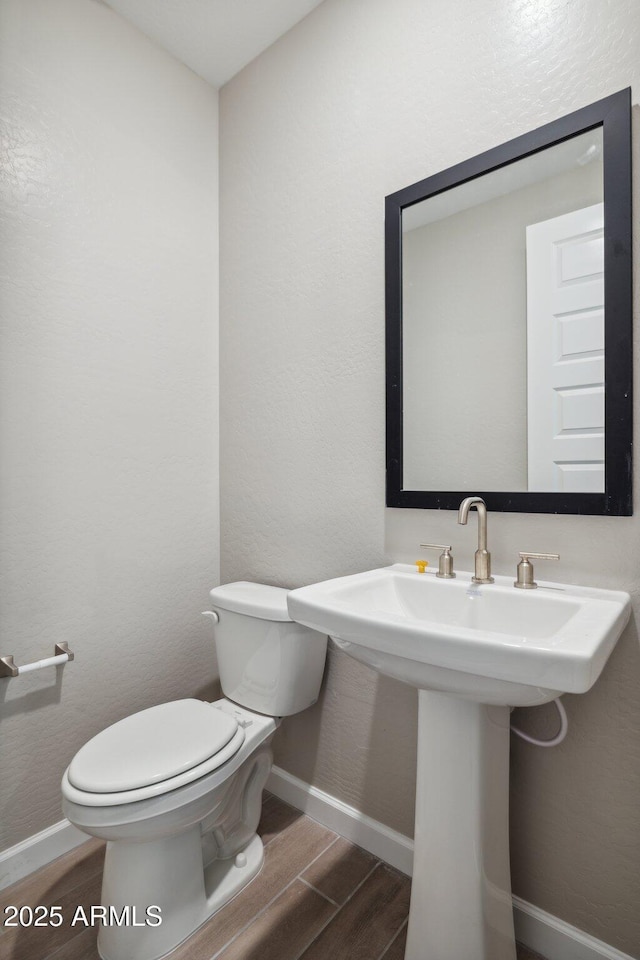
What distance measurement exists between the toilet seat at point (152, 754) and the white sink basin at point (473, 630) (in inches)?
18.5

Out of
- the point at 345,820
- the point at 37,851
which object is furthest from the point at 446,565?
the point at 37,851

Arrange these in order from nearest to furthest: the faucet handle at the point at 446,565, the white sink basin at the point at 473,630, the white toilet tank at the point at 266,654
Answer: the white sink basin at the point at 473,630 → the faucet handle at the point at 446,565 → the white toilet tank at the point at 266,654

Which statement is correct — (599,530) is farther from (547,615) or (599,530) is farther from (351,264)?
(351,264)

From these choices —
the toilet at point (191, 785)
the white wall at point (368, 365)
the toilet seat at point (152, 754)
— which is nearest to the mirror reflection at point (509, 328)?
the white wall at point (368, 365)

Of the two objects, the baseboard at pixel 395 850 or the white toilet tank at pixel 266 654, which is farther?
the white toilet tank at pixel 266 654

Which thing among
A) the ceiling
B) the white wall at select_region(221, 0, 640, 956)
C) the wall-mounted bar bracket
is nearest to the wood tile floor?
the white wall at select_region(221, 0, 640, 956)

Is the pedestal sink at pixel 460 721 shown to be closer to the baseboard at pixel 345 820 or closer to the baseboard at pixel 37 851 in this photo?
the baseboard at pixel 345 820

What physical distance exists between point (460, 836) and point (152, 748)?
0.71 m

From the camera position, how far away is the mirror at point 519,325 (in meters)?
1.04

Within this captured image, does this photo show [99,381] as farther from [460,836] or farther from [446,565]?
[460,836]

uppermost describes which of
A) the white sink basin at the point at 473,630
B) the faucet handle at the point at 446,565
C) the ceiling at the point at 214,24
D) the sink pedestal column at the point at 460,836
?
the ceiling at the point at 214,24

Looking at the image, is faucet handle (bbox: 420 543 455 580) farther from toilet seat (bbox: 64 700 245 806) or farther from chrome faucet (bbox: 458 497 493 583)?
toilet seat (bbox: 64 700 245 806)

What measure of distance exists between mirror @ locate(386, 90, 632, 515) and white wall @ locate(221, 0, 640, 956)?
0.07 meters

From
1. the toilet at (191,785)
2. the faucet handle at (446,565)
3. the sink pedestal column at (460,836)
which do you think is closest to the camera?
the sink pedestal column at (460,836)
